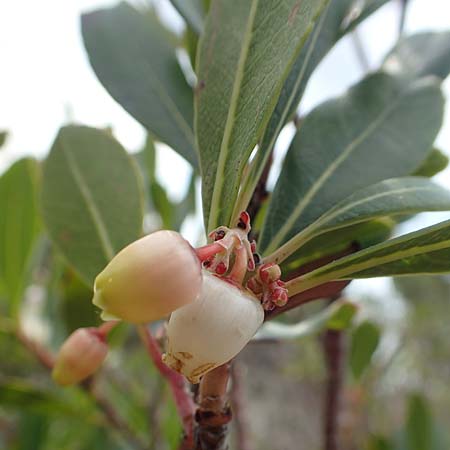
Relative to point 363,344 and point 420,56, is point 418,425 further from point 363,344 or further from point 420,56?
point 420,56

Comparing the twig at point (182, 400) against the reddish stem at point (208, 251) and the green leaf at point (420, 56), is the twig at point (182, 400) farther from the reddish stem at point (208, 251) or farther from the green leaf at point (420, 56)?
the green leaf at point (420, 56)

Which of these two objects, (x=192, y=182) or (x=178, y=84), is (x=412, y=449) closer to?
(x=192, y=182)

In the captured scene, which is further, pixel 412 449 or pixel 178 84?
pixel 412 449

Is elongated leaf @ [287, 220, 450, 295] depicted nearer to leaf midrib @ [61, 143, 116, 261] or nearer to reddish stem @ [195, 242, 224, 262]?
reddish stem @ [195, 242, 224, 262]

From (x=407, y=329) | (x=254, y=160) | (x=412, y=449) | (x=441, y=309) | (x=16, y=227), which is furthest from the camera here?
(x=441, y=309)

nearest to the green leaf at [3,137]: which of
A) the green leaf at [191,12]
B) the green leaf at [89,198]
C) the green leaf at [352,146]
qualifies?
the green leaf at [89,198]

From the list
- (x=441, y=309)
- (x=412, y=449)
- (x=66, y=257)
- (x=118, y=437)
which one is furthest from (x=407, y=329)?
(x=66, y=257)

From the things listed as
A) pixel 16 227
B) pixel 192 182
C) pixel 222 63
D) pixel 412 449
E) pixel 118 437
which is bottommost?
pixel 412 449

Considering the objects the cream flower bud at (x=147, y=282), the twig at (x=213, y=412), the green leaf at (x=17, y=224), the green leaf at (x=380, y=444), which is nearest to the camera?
the cream flower bud at (x=147, y=282)
